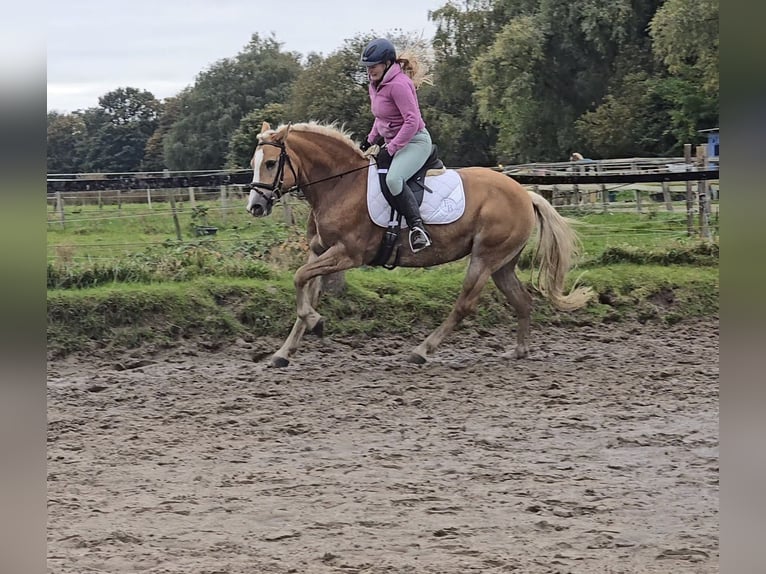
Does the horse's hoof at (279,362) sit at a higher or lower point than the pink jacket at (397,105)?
lower

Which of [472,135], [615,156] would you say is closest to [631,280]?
[615,156]

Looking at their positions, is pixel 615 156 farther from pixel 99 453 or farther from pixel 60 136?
pixel 99 453

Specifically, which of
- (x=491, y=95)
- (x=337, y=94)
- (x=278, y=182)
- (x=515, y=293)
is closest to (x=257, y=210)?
(x=278, y=182)

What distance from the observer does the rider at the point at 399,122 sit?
6.55m

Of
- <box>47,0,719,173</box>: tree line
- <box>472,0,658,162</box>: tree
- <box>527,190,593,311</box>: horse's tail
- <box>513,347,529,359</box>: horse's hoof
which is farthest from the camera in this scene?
<box>472,0,658,162</box>: tree

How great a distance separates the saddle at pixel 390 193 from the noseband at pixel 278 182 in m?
0.67

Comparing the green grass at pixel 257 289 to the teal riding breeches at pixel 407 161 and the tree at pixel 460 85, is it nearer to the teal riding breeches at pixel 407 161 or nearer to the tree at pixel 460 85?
the teal riding breeches at pixel 407 161

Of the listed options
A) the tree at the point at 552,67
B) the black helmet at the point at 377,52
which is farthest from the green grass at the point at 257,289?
the tree at the point at 552,67

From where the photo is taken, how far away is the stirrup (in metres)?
6.84

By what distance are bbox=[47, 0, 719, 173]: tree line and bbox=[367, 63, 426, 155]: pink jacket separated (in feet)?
40.7

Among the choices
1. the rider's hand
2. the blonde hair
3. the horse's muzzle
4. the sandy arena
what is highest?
the blonde hair

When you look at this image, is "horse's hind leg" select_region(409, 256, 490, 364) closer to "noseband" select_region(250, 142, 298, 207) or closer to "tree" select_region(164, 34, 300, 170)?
"noseband" select_region(250, 142, 298, 207)

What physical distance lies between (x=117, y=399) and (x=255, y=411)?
1.05 metres

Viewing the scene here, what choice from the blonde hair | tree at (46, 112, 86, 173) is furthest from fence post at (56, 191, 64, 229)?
tree at (46, 112, 86, 173)
